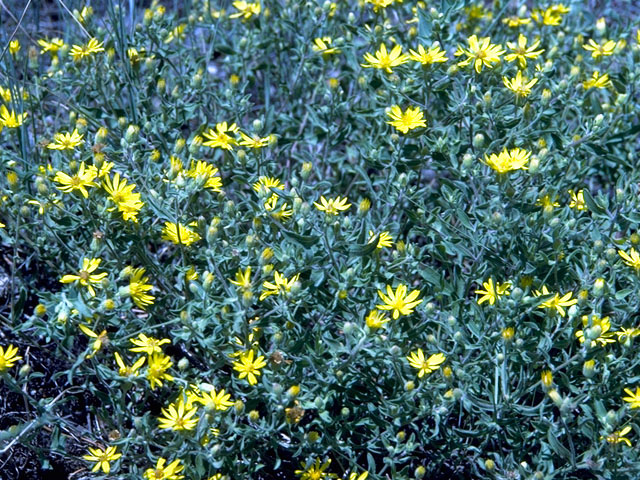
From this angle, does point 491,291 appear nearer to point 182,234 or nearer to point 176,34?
point 182,234

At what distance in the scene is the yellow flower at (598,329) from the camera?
9.89 ft

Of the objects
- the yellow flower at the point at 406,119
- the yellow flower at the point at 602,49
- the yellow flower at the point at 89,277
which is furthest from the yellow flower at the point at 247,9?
the yellow flower at the point at 89,277

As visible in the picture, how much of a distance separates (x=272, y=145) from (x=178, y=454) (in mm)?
1339

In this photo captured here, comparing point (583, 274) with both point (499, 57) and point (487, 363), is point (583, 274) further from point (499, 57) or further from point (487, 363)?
point (499, 57)

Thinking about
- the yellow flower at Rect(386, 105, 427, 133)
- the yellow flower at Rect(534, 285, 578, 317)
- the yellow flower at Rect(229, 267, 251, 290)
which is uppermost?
the yellow flower at Rect(386, 105, 427, 133)

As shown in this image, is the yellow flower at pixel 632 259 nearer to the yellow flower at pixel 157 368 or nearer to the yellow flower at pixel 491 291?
the yellow flower at pixel 491 291

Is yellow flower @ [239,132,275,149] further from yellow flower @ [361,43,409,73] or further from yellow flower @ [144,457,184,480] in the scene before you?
yellow flower @ [144,457,184,480]

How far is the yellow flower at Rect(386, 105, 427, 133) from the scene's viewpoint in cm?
352

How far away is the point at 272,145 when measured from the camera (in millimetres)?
3686

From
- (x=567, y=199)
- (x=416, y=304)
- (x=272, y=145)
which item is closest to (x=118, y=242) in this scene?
(x=272, y=145)

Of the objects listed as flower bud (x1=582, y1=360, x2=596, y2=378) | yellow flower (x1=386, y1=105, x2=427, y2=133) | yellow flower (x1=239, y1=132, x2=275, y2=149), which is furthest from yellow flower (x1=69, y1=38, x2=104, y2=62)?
flower bud (x1=582, y1=360, x2=596, y2=378)

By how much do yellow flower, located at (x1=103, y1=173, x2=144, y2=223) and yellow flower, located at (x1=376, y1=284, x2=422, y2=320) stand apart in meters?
0.93

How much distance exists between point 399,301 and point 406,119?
0.85 metres

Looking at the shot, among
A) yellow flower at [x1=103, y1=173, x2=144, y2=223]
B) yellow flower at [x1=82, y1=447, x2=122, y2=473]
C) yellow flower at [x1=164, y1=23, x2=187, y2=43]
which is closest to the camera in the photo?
yellow flower at [x1=82, y1=447, x2=122, y2=473]
